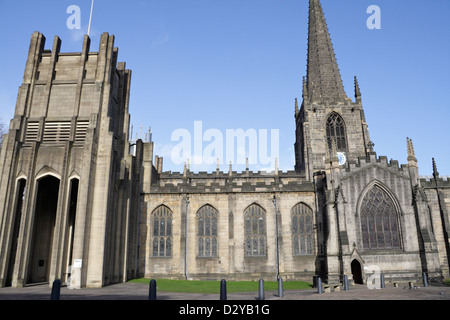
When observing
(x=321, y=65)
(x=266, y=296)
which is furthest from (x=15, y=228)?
(x=321, y=65)

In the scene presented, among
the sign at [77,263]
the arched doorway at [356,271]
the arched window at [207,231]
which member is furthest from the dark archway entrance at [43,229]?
the arched doorway at [356,271]

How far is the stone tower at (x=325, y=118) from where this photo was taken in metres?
43.3

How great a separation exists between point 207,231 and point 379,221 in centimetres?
1563

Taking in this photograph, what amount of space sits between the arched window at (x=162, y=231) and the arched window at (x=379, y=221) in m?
17.8

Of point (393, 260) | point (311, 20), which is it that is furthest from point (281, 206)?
point (311, 20)

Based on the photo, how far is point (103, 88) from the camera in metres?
27.7

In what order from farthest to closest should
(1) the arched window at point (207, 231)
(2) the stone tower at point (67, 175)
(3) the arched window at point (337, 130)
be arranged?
(3) the arched window at point (337, 130) < (1) the arched window at point (207, 231) < (2) the stone tower at point (67, 175)

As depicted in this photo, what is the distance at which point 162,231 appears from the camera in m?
33.6

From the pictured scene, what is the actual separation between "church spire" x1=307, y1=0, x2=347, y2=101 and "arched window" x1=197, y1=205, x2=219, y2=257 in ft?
76.5

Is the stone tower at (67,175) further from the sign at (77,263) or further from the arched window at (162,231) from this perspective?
the arched window at (162,231)

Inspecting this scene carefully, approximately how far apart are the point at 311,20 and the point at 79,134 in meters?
42.7

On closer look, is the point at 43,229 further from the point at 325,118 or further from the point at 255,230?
the point at 325,118

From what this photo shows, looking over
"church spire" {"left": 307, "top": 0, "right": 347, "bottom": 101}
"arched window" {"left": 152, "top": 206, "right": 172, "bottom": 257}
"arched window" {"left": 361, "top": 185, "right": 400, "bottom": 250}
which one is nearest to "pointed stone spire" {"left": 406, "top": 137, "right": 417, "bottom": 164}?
"arched window" {"left": 361, "top": 185, "right": 400, "bottom": 250}
